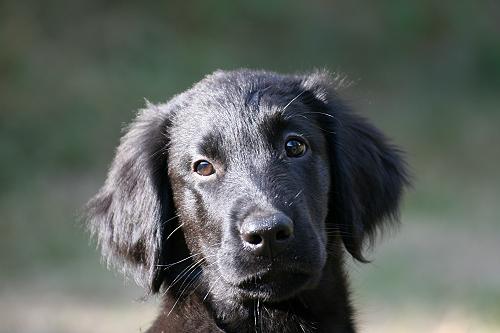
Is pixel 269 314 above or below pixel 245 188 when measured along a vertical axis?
below

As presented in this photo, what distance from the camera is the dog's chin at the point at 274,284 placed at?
13.7 ft

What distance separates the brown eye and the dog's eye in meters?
0.37

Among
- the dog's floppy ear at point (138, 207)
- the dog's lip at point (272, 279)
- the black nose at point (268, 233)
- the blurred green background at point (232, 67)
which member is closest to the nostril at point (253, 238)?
the black nose at point (268, 233)

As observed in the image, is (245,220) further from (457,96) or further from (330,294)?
(457,96)

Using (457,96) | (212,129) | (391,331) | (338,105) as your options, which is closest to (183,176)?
(212,129)

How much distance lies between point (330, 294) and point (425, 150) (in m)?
8.66

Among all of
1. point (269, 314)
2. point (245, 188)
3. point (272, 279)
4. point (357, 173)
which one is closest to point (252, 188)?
point (245, 188)

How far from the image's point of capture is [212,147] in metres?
4.57

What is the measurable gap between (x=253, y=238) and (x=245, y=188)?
0.33m

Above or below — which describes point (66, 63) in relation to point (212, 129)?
above

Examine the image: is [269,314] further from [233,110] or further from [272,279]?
[233,110]

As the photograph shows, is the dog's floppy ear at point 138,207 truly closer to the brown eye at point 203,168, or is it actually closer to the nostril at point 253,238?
the brown eye at point 203,168

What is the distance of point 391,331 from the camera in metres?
8.16

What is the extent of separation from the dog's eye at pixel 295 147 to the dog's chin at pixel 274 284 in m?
0.65
